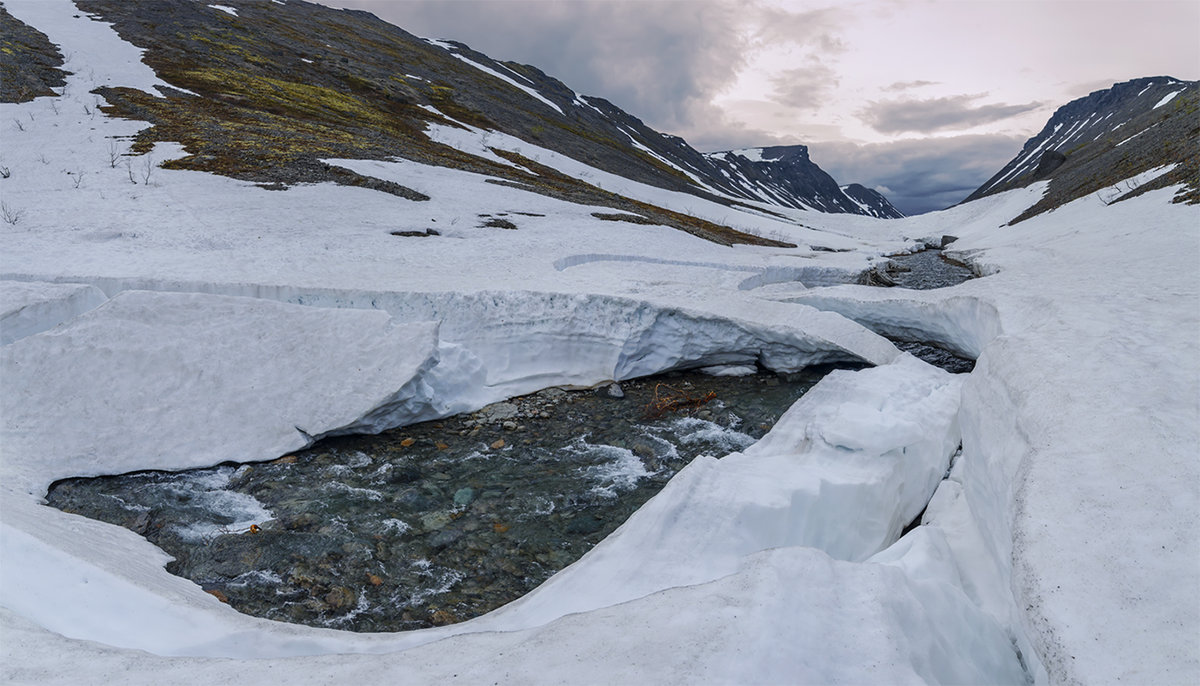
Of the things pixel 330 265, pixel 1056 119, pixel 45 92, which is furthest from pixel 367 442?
pixel 1056 119

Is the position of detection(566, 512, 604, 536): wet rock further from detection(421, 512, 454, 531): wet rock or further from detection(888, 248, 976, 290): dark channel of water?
detection(888, 248, 976, 290): dark channel of water

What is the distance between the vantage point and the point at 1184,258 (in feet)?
33.4

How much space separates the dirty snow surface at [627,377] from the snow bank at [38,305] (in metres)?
0.06

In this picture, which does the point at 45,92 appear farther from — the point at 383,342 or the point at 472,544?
the point at 472,544

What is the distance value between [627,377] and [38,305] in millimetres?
9363

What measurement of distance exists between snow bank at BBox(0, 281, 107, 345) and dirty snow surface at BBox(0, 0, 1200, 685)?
0.20 feet

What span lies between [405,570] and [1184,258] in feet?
45.4

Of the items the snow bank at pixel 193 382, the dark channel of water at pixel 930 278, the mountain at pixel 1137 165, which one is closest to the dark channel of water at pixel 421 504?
the snow bank at pixel 193 382

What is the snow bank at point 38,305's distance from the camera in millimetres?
8148

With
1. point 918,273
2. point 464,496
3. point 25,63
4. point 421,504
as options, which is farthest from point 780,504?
point 25,63

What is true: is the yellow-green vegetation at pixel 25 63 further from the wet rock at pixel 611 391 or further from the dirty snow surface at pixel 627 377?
the wet rock at pixel 611 391

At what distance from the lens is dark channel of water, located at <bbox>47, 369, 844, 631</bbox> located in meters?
5.62

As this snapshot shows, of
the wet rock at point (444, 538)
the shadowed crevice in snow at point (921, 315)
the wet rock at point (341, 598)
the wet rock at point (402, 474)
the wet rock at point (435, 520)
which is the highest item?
the shadowed crevice in snow at point (921, 315)

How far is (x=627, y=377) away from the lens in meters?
11.0
